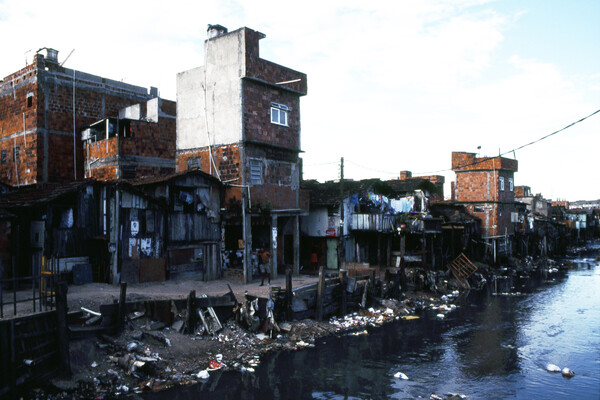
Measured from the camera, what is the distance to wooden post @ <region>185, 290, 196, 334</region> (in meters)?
15.9

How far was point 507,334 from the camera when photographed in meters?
19.7

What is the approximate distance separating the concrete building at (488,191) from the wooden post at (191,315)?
33.6 metres

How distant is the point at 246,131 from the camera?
76.1 feet

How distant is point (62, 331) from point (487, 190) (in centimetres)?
4053

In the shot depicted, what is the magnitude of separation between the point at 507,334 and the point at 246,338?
11592 mm

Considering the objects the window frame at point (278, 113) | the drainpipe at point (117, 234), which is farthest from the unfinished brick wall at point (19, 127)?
the window frame at point (278, 113)

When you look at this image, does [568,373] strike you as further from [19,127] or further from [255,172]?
[19,127]

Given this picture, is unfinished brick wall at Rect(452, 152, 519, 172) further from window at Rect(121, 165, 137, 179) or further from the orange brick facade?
window at Rect(121, 165, 137, 179)

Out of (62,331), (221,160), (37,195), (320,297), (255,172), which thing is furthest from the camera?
(221,160)

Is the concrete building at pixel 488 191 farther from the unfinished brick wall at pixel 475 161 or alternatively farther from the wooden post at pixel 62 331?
the wooden post at pixel 62 331

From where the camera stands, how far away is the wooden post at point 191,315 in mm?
15852

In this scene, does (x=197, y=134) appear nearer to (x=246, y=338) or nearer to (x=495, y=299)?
(x=246, y=338)

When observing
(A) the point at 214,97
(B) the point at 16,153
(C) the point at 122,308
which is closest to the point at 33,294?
(C) the point at 122,308

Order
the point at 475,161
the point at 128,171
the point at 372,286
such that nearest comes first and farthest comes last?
the point at 372,286
the point at 128,171
the point at 475,161
